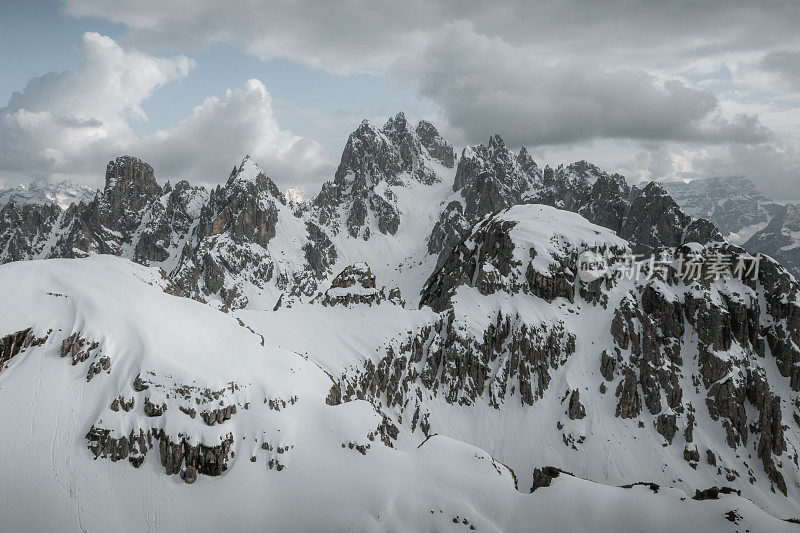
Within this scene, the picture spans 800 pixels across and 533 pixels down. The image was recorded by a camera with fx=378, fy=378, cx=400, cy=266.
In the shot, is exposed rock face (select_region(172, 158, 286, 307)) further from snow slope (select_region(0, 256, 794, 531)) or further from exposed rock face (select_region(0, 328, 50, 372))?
exposed rock face (select_region(0, 328, 50, 372))

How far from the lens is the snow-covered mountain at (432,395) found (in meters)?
41.8

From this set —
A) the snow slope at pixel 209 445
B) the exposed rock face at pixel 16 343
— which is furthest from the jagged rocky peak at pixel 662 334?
the exposed rock face at pixel 16 343

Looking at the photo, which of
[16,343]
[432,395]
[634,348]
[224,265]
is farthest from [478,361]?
[224,265]

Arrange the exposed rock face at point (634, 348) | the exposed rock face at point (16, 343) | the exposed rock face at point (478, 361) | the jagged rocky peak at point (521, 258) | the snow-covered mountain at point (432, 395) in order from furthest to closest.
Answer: the jagged rocky peak at point (521, 258) < the exposed rock face at point (478, 361) < the exposed rock face at point (634, 348) < the exposed rock face at point (16, 343) < the snow-covered mountain at point (432, 395)

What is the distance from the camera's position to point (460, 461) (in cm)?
4978

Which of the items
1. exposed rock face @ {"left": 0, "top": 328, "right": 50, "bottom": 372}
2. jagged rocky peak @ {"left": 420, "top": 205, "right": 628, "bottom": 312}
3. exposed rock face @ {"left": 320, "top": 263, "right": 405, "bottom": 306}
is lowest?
exposed rock face @ {"left": 0, "top": 328, "right": 50, "bottom": 372}

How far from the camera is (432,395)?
9369 centimetres

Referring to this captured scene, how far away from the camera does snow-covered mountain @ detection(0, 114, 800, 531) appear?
41750 millimetres

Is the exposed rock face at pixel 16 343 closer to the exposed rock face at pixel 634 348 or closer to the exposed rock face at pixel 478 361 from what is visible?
the exposed rock face at pixel 634 348

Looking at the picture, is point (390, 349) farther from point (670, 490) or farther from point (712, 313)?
point (712, 313)

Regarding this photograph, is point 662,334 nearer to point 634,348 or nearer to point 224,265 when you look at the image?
point 634,348

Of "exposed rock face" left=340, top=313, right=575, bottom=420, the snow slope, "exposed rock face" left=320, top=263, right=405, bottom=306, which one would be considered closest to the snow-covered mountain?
the snow slope

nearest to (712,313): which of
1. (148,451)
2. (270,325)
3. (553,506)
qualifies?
(553,506)

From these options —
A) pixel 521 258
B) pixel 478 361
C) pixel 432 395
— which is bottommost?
pixel 432 395
